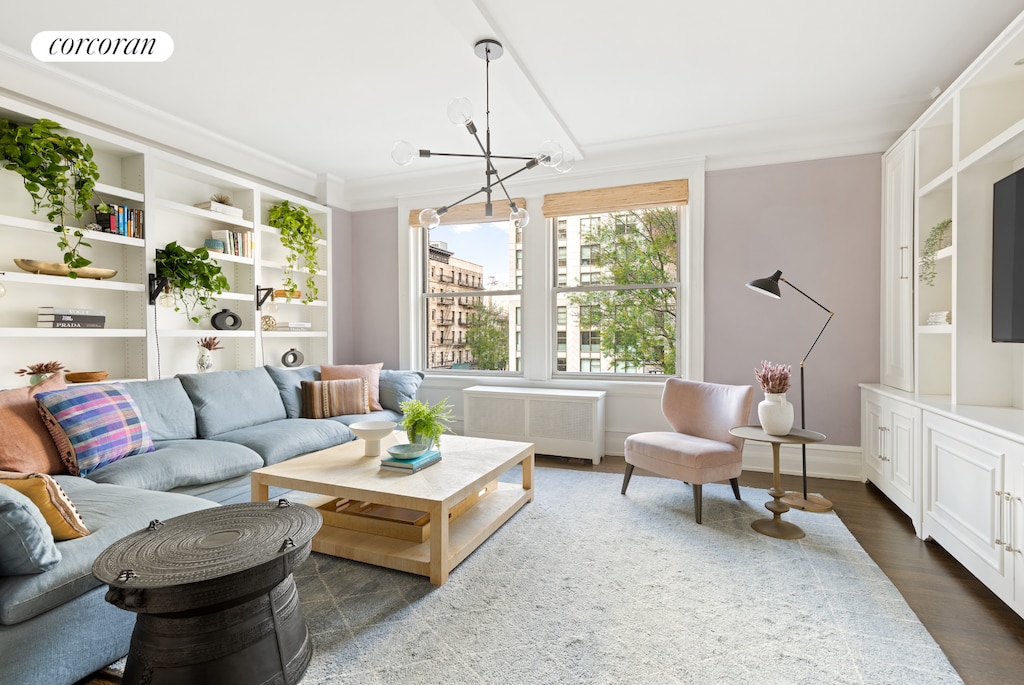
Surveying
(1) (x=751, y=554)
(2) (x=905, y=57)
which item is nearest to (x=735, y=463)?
(1) (x=751, y=554)

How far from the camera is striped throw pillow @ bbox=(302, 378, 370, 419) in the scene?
13.2 ft

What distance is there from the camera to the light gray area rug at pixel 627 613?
1.65 metres

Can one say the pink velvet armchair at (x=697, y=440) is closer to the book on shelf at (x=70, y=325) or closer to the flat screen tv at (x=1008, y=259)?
the flat screen tv at (x=1008, y=259)

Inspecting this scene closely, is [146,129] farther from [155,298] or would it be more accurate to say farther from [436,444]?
[436,444]

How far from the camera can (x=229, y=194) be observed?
4.34 m

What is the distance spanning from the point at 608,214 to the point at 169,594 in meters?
4.20

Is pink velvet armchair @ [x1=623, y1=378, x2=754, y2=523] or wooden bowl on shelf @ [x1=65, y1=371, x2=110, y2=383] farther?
wooden bowl on shelf @ [x1=65, y1=371, x2=110, y2=383]

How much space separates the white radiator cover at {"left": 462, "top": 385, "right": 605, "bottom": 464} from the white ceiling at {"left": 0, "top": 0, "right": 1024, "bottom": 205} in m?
2.12

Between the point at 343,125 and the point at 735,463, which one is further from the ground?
the point at 343,125

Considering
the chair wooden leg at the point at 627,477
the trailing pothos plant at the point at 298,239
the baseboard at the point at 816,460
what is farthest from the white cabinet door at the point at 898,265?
the trailing pothos plant at the point at 298,239

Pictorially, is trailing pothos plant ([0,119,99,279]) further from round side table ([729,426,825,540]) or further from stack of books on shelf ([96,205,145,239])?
round side table ([729,426,825,540])

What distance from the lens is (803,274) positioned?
3865 mm

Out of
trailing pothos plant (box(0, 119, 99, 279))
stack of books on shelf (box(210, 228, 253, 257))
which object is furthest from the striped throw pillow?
trailing pothos plant (box(0, 119, 99, 279))

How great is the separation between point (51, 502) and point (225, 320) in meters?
2.67
